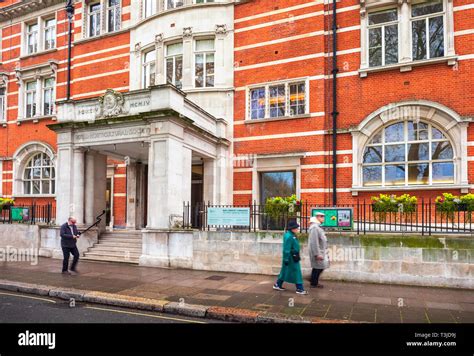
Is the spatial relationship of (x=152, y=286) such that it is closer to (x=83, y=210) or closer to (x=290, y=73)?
(x=83, y=210)

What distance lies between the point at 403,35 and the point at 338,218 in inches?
328

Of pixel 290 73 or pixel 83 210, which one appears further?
pixel 290 73

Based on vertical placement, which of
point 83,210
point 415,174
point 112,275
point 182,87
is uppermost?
point 182,87

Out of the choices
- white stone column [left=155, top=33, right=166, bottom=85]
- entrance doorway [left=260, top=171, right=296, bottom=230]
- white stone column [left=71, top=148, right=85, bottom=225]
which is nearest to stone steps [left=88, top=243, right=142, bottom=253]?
white stone column [left=71, top=148, right=85, bottom=225]

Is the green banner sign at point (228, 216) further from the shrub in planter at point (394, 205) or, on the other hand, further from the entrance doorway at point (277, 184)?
the shrub in planter at point (394, 205)

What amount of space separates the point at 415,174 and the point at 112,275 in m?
11.3

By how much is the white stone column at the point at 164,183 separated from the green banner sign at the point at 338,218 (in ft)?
16.2

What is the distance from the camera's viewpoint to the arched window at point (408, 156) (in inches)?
522

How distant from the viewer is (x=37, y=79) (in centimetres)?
2227

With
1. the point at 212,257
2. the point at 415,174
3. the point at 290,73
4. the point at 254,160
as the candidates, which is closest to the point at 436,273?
the point at 415,174

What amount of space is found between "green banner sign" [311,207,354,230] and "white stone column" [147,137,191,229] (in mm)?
4941

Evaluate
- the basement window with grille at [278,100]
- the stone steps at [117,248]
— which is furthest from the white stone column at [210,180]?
the stone steps at [117,248]

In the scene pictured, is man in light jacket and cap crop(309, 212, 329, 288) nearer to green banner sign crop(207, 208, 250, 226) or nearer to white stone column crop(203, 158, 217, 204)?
green banner sign crop(207, 208, 250, 226)

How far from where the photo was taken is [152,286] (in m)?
9.00
